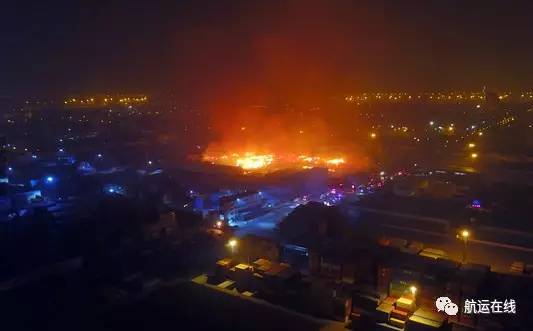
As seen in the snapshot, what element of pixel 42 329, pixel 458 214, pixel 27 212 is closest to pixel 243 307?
pixel 42 329

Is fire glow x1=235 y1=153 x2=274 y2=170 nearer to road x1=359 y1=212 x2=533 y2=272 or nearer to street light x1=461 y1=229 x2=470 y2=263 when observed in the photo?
road x1=359 y1=212 x2=533 y2=272

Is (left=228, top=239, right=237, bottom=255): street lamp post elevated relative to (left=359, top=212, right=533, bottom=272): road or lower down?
elevated

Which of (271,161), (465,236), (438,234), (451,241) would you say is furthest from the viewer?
(271,161)

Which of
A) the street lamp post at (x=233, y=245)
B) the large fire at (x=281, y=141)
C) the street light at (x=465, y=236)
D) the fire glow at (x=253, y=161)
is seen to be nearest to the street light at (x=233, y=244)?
the street lamp post at (x=233, y=245)

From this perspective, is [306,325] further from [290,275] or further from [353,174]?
[353,174]

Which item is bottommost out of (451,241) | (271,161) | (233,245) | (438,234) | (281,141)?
A: (451,241)

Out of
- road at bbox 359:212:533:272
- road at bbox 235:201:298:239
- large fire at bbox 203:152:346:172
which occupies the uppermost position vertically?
large fire at bbox 203:152:346:172

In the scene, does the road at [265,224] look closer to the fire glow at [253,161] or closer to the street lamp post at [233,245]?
the street lamp post at [233,245]

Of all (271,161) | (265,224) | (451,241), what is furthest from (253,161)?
(451,241)

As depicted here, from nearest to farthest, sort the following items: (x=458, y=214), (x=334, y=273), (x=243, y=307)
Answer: (x=243, y=307) → (x=334, y=273) → (x=458, y=214)

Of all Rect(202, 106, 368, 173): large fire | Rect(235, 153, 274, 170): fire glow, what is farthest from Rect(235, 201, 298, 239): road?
Rect(235, 153, 274, 170): fire glow

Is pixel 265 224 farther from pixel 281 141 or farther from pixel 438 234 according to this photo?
pixel 281 141
